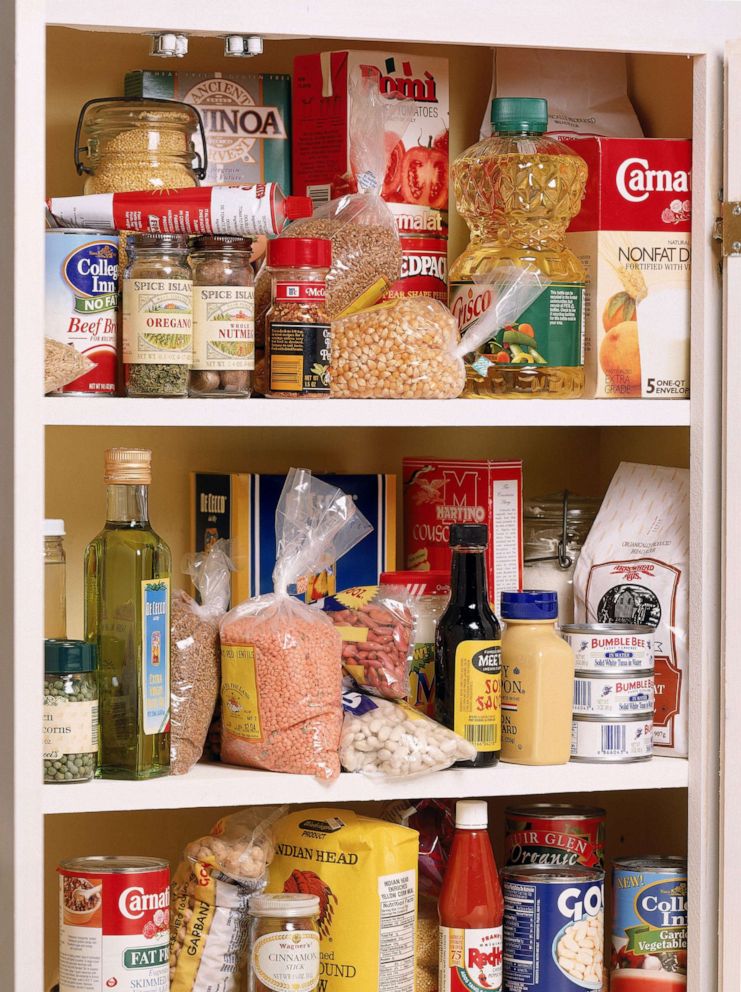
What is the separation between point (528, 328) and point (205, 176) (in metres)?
0.42

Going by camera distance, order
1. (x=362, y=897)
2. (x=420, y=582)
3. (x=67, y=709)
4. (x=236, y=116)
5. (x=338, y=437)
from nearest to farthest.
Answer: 1. (x=67, y=709)
2. (x=362, y=897)
3. (x=420, y=582)
4. (x=236, y=116)
5. (x=338, y=437)

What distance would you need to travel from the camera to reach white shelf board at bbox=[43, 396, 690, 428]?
136 centimetres

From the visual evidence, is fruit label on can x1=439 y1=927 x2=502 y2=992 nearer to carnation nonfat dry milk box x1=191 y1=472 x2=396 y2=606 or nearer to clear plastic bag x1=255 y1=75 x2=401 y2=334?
carnation nonfat dry milk box x1=191 y1=472 x2=396 y2=606

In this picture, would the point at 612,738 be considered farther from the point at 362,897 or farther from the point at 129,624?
the point at 129,624

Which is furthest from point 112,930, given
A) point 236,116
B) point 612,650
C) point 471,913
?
point 236,116

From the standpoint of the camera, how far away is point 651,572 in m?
1.55

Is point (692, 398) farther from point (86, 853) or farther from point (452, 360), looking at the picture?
point (86, 853)

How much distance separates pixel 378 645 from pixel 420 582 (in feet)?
0.32

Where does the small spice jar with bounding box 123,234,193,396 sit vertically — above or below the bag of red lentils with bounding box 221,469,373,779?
above

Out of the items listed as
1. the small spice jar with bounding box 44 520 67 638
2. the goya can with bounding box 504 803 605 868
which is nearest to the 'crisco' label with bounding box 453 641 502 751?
the goya can with bounding box 504 803 605 868

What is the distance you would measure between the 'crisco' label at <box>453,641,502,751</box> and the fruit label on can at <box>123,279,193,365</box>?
0.42 meters

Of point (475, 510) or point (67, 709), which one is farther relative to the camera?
point (475, 510)

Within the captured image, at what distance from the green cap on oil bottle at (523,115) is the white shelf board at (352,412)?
0.30m

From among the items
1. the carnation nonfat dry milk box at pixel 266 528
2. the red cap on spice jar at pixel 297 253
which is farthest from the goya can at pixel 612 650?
the red cap on spice jar at pixel 297 253
